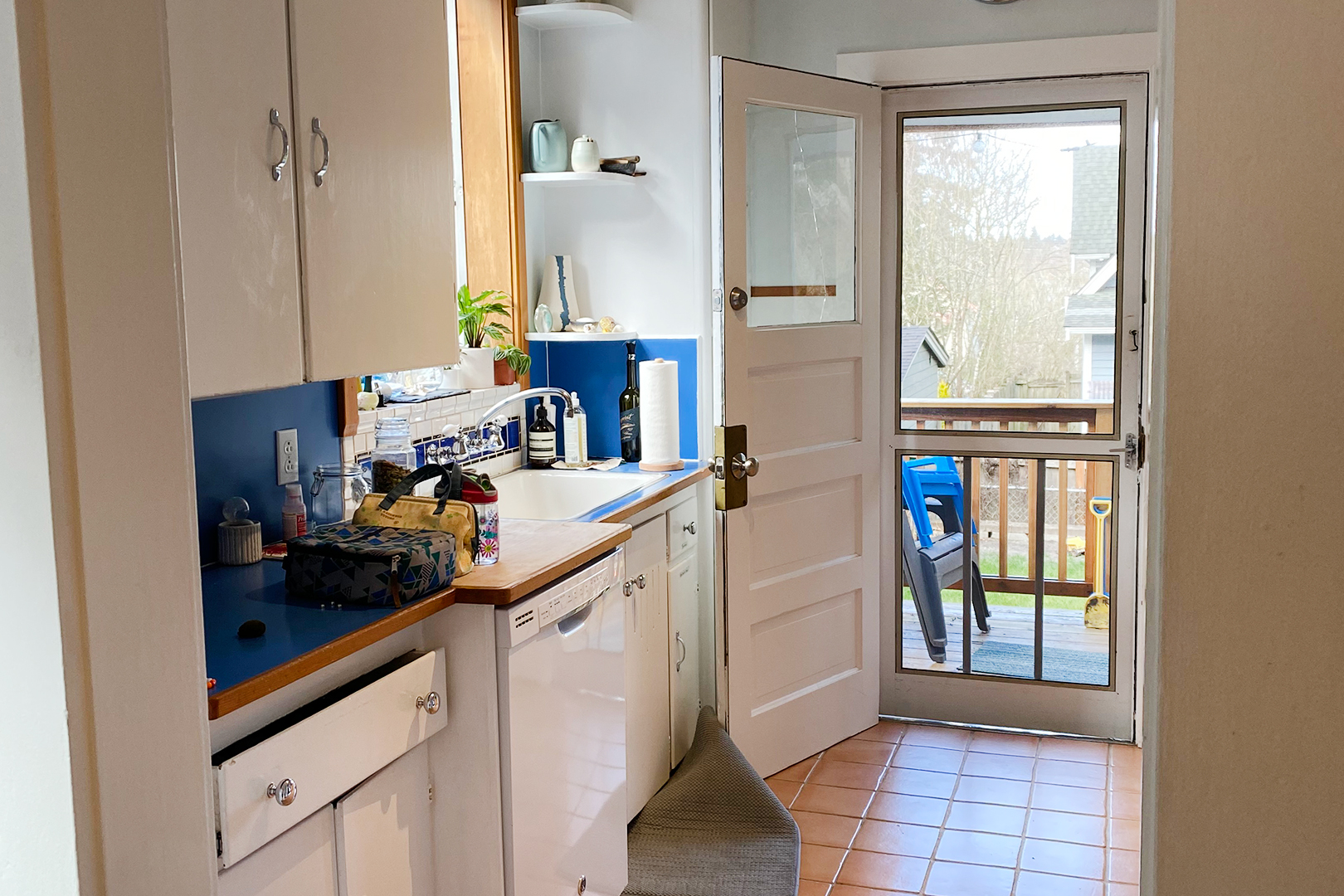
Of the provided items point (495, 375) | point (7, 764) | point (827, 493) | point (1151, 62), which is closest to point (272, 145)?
point (7, 764)

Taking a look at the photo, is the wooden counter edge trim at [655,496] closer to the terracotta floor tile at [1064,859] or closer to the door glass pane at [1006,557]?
the door glass pane at [1006,557]

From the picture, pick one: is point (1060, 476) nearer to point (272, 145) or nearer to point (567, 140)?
point (567, 140)

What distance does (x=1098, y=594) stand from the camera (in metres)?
4.04

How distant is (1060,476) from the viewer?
399 centimetres

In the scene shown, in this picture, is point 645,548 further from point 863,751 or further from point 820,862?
point 863,751

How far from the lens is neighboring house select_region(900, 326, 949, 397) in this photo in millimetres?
3891

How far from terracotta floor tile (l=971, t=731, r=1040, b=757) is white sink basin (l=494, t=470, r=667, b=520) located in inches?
59.4

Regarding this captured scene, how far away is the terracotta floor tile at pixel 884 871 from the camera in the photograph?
9.36ft

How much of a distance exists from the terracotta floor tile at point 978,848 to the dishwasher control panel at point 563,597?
4.17 feet

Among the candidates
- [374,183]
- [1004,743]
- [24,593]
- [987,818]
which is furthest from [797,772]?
[24,593]

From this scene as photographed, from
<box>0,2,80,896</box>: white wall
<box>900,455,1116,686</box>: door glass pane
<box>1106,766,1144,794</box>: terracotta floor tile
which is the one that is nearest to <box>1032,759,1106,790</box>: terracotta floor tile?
<box>1106,766,1144,794</box>: terracotta floor tile

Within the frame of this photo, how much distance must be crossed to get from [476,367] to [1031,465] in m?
2.06

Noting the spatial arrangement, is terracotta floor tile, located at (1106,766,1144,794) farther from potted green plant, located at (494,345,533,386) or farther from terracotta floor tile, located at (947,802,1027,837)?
potted green plant, located at (494,345,533,386)

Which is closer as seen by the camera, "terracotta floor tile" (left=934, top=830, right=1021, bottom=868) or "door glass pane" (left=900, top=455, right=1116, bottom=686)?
"terracotta floor tile" (left=934, top=830, right=1021, bottom=868)
